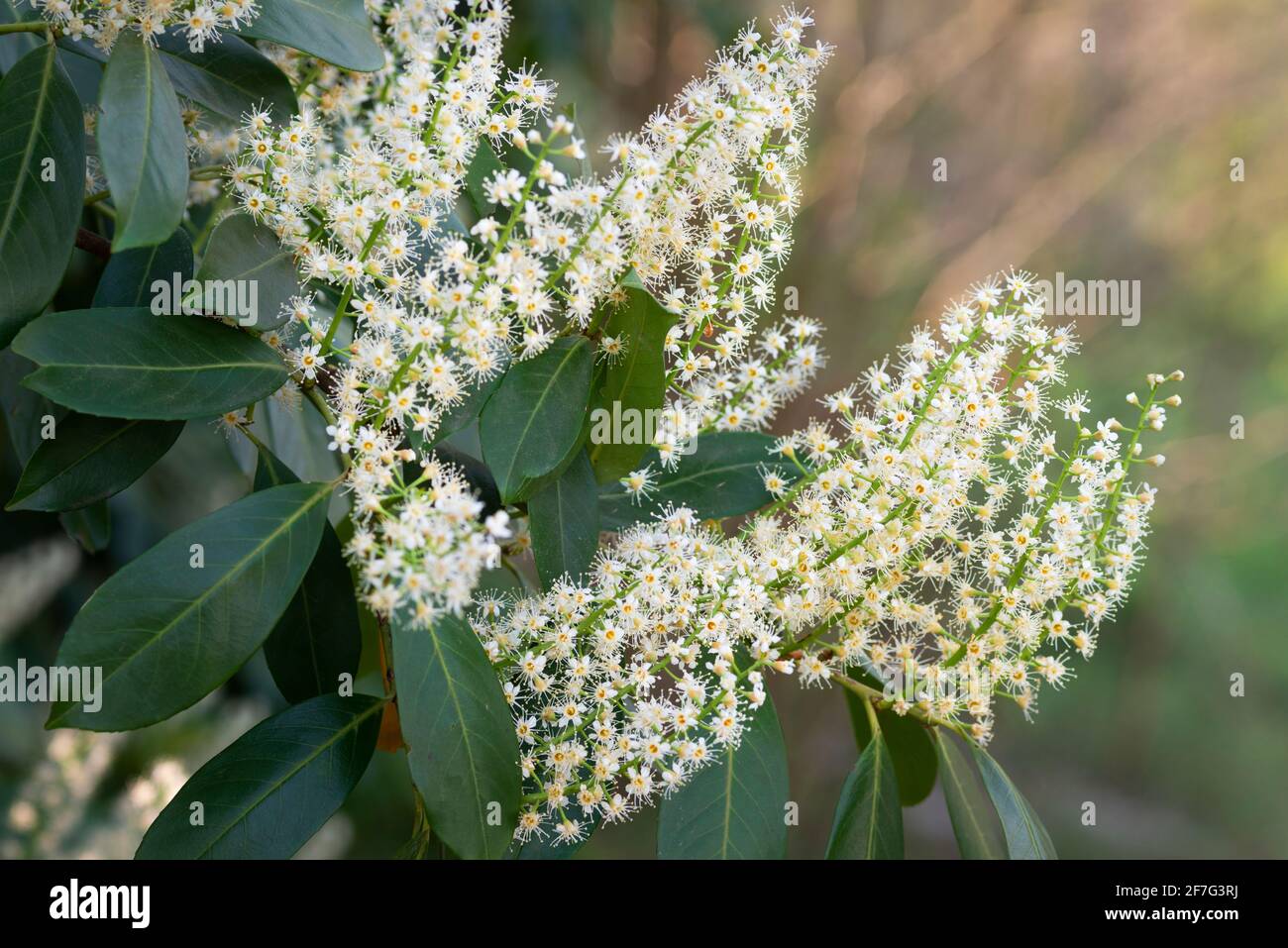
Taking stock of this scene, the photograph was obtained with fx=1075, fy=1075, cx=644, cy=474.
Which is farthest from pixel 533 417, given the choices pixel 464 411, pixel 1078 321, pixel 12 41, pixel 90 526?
pixel 1078 321

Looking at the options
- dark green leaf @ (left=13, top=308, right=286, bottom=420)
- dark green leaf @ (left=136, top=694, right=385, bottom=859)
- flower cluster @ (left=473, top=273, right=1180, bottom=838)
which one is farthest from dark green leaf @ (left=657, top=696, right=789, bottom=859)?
dark green leaf @ (left=13, top=308, right=286, bottom=420)

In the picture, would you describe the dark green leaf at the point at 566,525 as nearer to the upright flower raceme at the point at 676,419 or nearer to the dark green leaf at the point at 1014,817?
the upright flower raceme at the point at 676,419

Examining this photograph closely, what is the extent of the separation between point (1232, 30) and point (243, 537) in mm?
3274

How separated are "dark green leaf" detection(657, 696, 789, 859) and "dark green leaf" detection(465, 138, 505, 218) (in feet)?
1.50

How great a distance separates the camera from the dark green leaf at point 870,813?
0.84 m

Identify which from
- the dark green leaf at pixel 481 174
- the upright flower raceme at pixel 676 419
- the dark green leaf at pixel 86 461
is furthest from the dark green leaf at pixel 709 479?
the dark green leaf at pixel 86 461

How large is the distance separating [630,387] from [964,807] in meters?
0.46

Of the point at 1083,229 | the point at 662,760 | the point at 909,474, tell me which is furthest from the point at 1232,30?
the point at 662,760

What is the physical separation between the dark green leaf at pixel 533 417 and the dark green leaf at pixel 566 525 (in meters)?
0.04

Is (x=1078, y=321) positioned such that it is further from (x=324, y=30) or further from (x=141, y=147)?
(x=141, y=147)

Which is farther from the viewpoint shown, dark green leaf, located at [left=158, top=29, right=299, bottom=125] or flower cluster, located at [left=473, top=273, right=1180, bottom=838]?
dark green leaf, located at [left=158, top=29, right=299, bottom=125]

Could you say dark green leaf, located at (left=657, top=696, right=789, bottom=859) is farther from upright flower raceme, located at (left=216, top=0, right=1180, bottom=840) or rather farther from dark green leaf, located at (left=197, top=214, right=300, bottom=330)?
dark green leaf, located at (left=197, top=214, right=300, bottom=330)

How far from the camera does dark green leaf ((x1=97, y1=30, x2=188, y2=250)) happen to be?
65 centimetres

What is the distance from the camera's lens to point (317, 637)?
875mm
